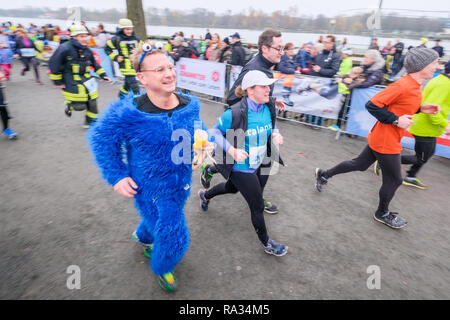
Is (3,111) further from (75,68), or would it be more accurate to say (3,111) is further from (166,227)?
(166,227)

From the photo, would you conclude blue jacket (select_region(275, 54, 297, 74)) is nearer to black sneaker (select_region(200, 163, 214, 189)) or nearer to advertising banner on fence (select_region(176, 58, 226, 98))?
advertising banner on fence (select_region(176, 58, 226, 98))

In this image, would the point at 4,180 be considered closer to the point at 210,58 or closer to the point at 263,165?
the point at 263,165

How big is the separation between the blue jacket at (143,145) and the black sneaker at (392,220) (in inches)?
115

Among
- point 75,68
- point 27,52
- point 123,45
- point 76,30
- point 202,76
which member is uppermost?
point 76,30

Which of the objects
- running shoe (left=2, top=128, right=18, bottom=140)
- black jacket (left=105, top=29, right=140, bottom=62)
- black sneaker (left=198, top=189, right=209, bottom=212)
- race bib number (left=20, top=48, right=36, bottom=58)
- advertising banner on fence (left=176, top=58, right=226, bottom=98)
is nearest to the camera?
black sneaker (left=198, top=189, right=209, bottom=212)


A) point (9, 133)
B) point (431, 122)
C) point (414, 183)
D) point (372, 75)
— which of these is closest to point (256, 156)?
point (431, 122)

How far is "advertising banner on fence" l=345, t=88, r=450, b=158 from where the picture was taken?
5.55m

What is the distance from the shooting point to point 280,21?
1903 centimetres

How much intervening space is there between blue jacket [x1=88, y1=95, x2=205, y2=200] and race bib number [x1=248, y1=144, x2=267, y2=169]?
30.6 inches

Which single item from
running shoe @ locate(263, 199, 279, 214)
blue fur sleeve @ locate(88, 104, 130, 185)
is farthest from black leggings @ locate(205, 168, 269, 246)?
blue fur sleeve @ locate(88, 104, 130, 185)

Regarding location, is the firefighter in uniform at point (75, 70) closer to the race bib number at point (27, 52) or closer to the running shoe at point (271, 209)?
the running shoe at point (271, 209)

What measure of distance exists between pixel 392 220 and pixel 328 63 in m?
4.75

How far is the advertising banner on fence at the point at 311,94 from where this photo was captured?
6.38m
